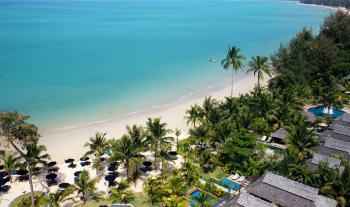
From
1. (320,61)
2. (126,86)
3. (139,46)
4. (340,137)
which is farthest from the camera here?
(139,46)

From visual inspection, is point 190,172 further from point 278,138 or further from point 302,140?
point 278,138

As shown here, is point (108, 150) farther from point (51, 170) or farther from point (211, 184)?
point (211, 184)

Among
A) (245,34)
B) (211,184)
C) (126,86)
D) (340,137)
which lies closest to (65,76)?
(126,86)

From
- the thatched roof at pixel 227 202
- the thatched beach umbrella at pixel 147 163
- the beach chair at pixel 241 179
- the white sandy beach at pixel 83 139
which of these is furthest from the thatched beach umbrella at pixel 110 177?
the beach chair at pixel 241 179

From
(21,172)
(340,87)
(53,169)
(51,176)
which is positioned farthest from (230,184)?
(340,87)

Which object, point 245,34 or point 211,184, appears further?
point 245,34

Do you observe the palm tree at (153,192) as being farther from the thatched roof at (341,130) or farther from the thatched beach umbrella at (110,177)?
the thatched roof at (341,130)
